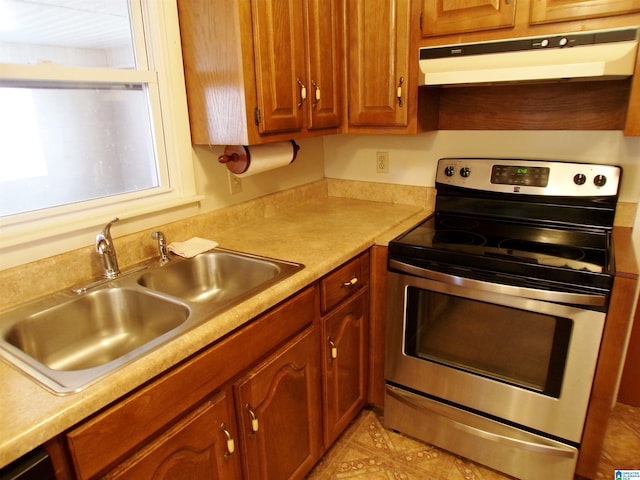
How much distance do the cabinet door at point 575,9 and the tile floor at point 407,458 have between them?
163 centimetres

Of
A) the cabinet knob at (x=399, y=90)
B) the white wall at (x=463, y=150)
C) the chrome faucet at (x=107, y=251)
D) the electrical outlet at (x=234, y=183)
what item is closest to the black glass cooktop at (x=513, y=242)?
the white wall at (x=463, y=150)

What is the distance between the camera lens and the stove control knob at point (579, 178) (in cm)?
171

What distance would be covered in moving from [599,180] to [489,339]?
773 millimetres

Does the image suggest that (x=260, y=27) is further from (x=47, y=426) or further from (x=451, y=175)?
(x=47, y=426)

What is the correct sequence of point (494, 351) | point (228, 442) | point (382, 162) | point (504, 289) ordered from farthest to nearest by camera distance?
point (382, 162) < point (494, 351) < point (504, 289) < point (228, 442)

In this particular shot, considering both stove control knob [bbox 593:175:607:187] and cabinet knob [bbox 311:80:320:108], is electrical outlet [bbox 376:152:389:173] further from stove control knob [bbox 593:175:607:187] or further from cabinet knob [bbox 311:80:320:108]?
stove control knob [bbox 593:175:607:187]

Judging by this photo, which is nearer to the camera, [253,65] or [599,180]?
[253,65]

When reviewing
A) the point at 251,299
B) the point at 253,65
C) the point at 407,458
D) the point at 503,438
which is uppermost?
the point at 253,65

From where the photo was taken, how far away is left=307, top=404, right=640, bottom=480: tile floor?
Result: 1.65m

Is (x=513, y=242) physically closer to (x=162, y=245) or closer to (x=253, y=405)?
(x=253, y=405)

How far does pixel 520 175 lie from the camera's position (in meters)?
1.82

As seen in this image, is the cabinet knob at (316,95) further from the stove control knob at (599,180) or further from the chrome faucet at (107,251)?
the stove control knob at (599,180)

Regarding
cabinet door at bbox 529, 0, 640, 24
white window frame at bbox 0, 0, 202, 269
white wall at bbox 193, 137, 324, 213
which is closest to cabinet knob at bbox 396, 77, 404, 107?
cabinet door at bbox 529, 0, 640, 24

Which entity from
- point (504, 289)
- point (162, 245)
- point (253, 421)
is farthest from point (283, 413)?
point (504, 289)
